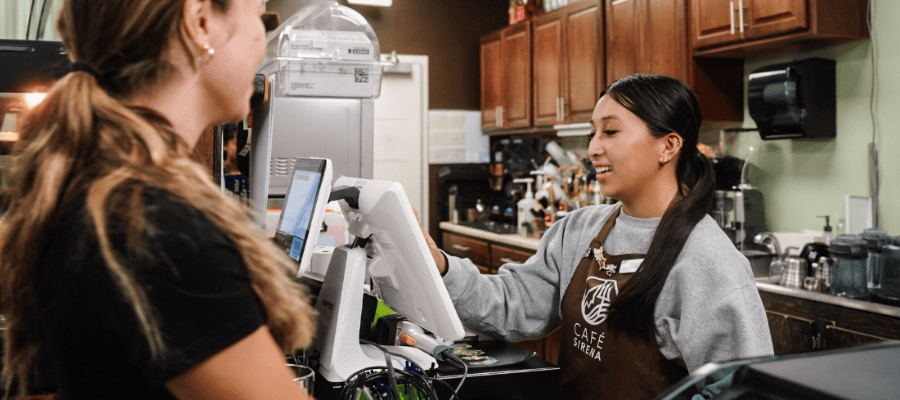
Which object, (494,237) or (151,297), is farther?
(494,237)

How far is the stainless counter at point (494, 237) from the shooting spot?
4357 mm

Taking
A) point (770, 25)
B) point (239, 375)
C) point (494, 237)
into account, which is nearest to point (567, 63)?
point (494, 237)

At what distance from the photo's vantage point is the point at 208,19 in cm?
67

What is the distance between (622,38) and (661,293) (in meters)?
2.99

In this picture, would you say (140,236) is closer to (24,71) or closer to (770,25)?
(24,71)

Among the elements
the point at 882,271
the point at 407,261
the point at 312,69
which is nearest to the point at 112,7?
the point at 407,261

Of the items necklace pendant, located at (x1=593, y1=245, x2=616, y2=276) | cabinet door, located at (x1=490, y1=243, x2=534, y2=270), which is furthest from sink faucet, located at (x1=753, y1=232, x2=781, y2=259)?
necklace pendant, located at (x1=593, y1=245, x2=616, y2=276)

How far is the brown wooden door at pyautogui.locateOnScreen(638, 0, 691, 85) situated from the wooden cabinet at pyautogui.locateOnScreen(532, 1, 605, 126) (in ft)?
1.45

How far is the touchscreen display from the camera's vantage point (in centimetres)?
143

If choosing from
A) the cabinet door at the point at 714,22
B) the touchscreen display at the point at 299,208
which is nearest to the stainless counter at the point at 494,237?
the cabinet door at the point at 714,22

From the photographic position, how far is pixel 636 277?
59.9 inches

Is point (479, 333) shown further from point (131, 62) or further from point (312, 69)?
point (312, 69)

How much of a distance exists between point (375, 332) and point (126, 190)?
3.86 ft

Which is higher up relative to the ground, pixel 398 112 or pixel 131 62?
pixel 398 112
